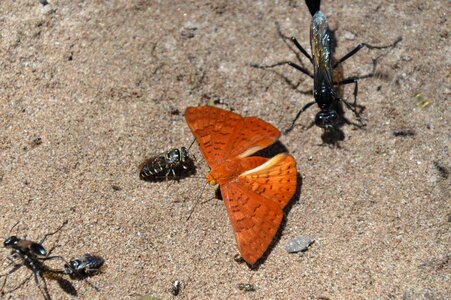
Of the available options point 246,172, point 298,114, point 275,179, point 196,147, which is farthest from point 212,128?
point 298,114

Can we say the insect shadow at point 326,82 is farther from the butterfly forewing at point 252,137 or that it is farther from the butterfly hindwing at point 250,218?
the butterfly hindwing at point 250,218

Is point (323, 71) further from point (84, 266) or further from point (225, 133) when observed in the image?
point (84, 266)

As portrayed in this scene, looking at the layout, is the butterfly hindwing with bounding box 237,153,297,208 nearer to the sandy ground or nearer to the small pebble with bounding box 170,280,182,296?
Result: the sandy ground

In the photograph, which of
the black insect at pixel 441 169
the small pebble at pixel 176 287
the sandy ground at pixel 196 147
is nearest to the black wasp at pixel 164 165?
the sandy ground at pixel 196 147

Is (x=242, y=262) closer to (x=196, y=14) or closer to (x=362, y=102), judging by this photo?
(x=362, y=102)

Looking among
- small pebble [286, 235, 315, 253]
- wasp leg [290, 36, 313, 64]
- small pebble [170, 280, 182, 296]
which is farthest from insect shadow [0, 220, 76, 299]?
wasp leg [290, 36, 313, 64]

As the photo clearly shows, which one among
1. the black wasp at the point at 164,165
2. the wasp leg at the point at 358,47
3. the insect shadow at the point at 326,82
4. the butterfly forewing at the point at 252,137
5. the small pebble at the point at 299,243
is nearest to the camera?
the small pebble at the point at 299,243
